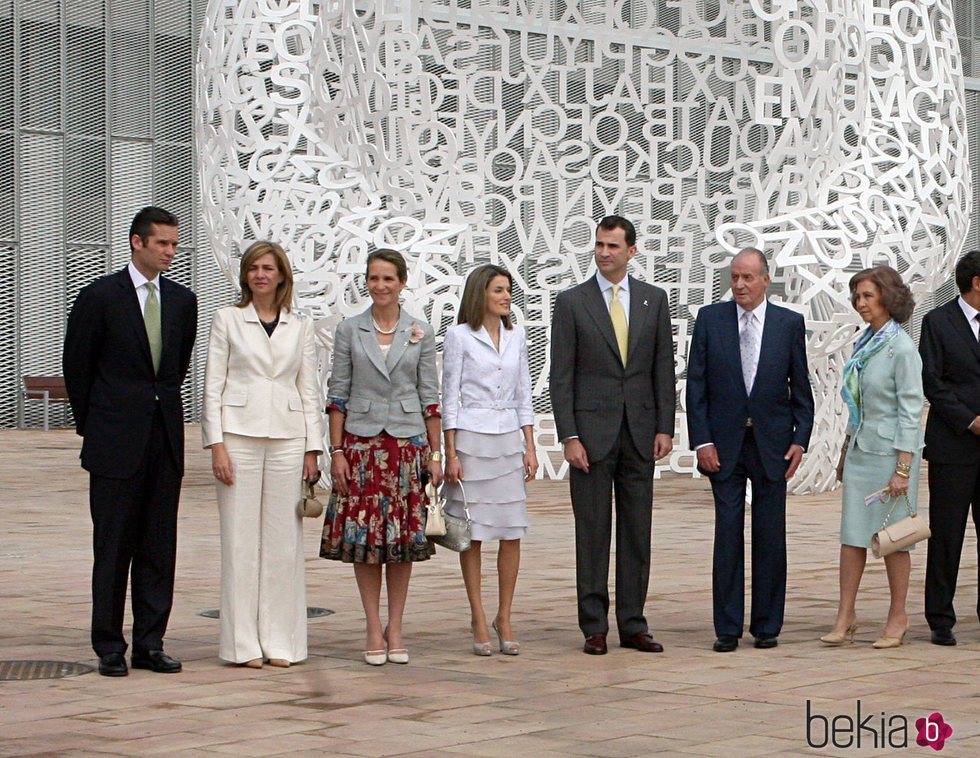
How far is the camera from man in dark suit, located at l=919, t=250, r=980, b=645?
699 centimetres

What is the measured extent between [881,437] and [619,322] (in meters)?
1.16

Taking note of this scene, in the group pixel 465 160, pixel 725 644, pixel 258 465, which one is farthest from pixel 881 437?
pixel 465 160

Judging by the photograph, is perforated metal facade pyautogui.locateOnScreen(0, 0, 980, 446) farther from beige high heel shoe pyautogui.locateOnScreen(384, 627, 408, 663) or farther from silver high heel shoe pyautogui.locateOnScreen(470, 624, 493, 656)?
beige high heel shoe pyautogui.locateOnScreen(384, 627, 408, 663)

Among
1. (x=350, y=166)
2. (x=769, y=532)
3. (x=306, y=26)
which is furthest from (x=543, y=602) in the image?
(x=306, y=26)

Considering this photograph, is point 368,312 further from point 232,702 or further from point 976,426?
point 976,426

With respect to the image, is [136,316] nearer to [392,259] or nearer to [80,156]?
[392,259]

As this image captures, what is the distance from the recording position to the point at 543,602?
→ 8.09 metres

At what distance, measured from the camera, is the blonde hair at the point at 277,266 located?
252 inches

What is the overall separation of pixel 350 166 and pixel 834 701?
8.31m

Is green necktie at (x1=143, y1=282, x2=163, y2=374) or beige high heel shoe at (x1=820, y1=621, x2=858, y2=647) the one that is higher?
green necktie at (x1=143, y1=282, x2=163, y2=374)

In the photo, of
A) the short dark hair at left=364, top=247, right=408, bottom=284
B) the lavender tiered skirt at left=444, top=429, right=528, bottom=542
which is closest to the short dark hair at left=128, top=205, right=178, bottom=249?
the short dark hair at left=364, top=247, right=408, bottom=284

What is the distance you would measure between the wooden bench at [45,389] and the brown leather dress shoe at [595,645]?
1804cm

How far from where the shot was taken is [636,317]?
6.86 m

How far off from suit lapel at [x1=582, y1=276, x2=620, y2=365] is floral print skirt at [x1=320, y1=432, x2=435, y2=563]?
0.96 meters
